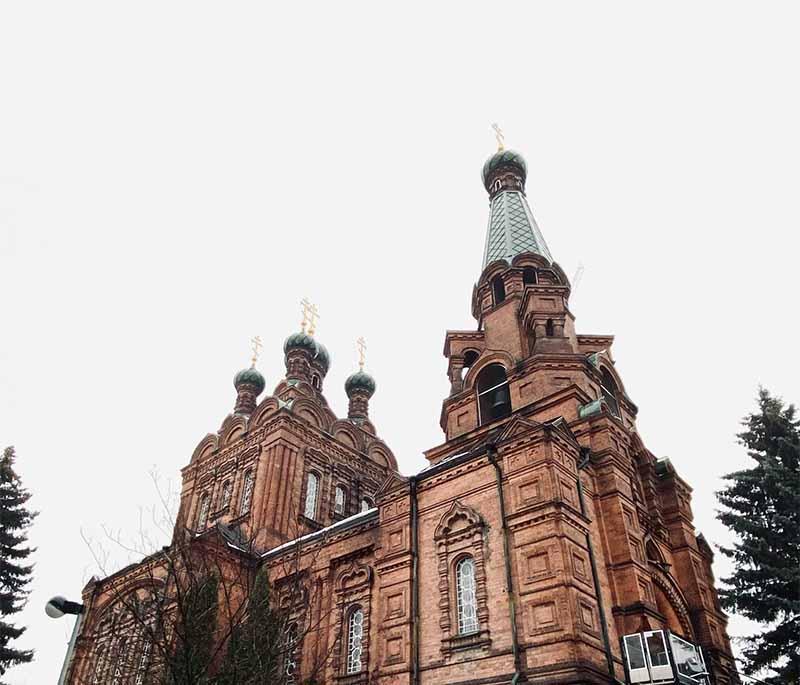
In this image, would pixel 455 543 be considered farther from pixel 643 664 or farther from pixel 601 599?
pixel 643 664

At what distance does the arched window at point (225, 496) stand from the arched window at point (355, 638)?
441 inches

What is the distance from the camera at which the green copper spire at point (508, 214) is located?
1011 inches

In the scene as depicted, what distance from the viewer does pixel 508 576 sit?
14.1 meters

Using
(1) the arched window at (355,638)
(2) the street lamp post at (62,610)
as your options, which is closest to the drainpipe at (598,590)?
(1) the arched window at (355,638)

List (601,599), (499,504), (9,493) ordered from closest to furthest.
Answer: (601,599)
(499,504)
(9,493)

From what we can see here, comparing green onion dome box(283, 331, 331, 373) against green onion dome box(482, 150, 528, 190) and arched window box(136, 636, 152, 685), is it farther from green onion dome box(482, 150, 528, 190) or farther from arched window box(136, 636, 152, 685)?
arched window box(136, 636, 152, 685)

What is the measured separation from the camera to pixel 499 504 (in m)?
15.3

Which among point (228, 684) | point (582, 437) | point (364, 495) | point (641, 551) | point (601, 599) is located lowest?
point (228, 684)

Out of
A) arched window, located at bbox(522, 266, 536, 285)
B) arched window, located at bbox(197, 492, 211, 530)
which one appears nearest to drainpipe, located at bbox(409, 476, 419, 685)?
arched window, located at bbox(522, 266, 536, 285)

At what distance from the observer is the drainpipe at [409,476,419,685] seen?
A: 14547mm

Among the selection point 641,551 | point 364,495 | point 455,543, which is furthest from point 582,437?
point 364,495

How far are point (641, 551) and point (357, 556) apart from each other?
720cm

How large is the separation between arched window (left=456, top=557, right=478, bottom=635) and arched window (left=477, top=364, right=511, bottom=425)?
559cm

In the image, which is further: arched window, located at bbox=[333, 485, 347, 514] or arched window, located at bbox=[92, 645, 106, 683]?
arched window, located at bbox=[333, 485, 347, 514]
